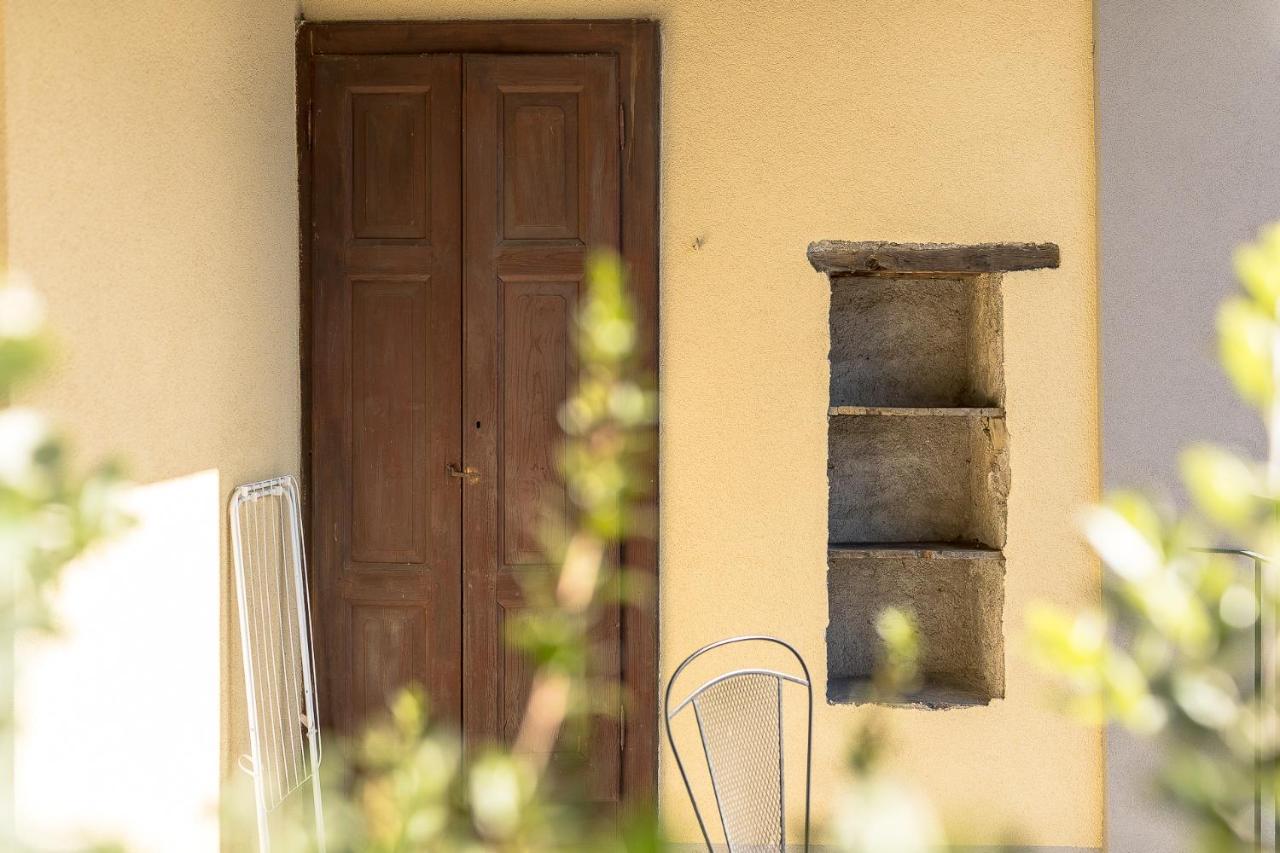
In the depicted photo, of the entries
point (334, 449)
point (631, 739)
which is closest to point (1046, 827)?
point (631, 739)

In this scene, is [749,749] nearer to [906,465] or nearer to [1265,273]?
[906,465]

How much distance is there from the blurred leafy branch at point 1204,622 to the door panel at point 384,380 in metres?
3.67

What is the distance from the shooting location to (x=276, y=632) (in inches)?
147

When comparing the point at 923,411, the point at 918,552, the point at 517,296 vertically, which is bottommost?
the point at 918,552

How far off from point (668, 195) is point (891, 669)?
11.2 ft

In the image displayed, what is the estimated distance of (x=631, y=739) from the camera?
3928 millimetres

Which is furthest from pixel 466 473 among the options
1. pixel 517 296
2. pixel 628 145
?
pixel 628 145

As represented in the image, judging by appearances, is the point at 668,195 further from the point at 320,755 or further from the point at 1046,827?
the point at 1046,827

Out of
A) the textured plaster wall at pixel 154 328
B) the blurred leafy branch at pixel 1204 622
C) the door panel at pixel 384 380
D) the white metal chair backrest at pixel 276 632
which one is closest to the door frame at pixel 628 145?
the door panel at pixel 384 380

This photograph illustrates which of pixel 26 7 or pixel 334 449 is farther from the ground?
pixel 26 7

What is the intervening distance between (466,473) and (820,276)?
1.48 metres

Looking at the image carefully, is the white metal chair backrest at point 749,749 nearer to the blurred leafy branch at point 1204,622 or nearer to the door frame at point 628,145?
the door frame at point 628,145

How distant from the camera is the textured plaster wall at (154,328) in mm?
2381

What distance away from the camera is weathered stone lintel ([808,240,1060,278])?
12.8ft
